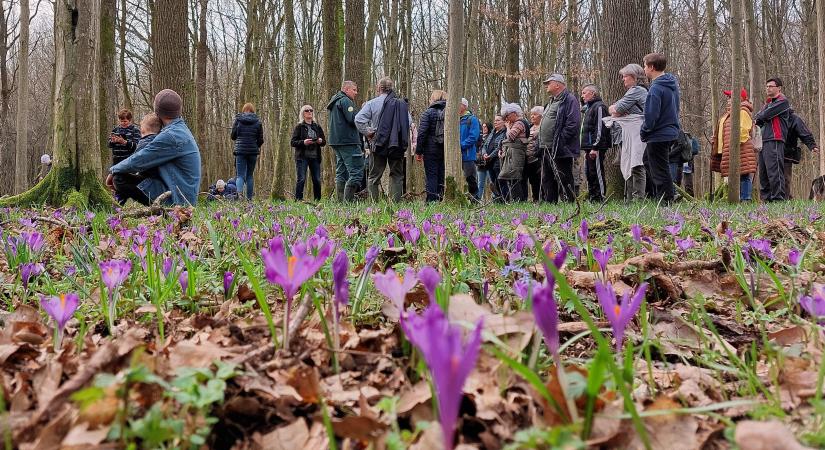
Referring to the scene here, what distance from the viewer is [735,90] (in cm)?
770

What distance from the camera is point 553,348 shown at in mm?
800

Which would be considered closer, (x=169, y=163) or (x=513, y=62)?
(x=169, y=163)

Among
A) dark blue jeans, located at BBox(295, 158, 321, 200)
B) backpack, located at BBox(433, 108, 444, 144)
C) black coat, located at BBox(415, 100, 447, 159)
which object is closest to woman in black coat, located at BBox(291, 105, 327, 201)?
dark blue jeans, located at BBox(295, 158, 321, 200)

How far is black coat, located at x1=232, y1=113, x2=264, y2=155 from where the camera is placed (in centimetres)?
1111

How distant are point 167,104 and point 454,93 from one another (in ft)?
9.88

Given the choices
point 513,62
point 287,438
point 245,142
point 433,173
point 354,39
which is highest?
point 513,62

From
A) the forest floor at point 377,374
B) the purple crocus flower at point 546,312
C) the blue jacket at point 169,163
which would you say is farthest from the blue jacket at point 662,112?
the purple crocus flower at point 546,312

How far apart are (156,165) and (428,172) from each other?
4450 mm

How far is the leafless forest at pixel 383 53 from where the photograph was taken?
33.6ft

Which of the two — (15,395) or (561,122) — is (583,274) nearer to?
(15,395)

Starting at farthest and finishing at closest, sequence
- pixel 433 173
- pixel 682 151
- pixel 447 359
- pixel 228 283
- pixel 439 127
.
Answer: pixel 682 151 → pixel 433 173 → pixel 439 127 → pixel 228 283 → pixel 447 359

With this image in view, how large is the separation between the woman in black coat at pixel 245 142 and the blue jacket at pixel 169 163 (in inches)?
199

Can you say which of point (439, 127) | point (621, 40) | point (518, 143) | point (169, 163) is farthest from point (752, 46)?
point (169, 163)

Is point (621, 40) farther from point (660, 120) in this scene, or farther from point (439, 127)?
point (439, 127)
